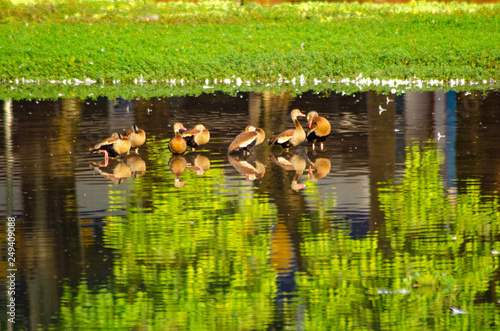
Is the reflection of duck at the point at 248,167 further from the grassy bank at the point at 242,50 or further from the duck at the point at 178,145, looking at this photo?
the grassy bank at the point at 242,50

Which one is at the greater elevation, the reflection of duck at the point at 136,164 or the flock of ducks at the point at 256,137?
the flock of ducks at the point at 256,137

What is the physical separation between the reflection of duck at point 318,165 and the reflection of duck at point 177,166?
164cm

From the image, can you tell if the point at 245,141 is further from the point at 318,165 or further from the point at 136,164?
the point at 136,164

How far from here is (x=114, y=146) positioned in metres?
12.3

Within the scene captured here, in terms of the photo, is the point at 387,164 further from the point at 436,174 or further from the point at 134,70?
the point at 134,70

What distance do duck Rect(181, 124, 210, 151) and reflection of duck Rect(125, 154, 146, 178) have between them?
2.58 feet

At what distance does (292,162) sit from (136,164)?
85.6 inches

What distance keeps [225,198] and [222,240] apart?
1866 mm

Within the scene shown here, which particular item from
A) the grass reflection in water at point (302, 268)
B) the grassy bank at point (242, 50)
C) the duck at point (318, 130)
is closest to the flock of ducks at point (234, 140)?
the duck at point (318, 130)

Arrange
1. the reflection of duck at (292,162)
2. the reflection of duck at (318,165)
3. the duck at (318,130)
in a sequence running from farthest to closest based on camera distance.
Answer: the duck at (318,130), the reflection of duck at (292,162), the reflection of duck at (318,165)

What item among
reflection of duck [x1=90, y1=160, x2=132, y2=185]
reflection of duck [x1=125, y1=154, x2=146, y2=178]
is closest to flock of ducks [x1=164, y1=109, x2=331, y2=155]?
reflection of duck [x1=125, y1=154, x2=146, y2=178]

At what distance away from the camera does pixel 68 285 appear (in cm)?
660

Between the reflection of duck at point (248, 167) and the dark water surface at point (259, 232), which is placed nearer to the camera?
the dark water surface at point (259, 232)

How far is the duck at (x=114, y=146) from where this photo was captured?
12.3 m
